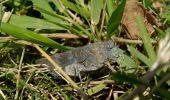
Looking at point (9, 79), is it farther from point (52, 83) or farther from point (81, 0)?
point (81, 0)

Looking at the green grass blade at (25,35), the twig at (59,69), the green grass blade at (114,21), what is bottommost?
the twig at (59,69)

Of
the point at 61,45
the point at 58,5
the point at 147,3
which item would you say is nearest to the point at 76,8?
the point at 58,5

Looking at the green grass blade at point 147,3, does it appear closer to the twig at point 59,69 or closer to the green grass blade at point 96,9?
the green grass blade at point 96,9

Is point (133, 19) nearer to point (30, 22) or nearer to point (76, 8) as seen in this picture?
point (76, 8)

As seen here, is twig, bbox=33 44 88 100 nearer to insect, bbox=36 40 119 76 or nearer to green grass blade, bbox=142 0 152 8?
insect, bbox=36 40 119 76

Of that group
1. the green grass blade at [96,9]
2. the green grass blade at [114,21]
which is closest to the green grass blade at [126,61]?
the green grass blade at [114,21]

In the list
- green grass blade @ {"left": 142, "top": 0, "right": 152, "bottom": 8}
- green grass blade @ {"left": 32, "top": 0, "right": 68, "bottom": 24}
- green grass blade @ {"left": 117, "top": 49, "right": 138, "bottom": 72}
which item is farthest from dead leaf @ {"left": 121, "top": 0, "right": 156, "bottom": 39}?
green grass blade @ {"left": 32, "top": 0, "right": 68, "bottom": 24}
